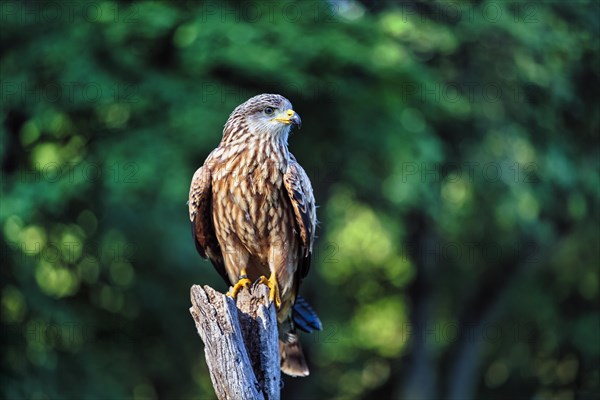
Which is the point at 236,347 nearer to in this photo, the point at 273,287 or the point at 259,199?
the point at 273,287

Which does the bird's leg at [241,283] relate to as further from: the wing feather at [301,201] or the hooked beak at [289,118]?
the hooked beak at [289,118]

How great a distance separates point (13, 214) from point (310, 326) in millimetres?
4662

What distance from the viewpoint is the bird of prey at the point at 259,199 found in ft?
18.5

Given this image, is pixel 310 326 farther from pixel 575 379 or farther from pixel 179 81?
pixel 575 379

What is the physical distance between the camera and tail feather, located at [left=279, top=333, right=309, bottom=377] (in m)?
6.14

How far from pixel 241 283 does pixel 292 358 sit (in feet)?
2.45

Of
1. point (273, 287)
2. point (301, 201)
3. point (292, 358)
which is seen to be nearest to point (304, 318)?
point (292, 358)

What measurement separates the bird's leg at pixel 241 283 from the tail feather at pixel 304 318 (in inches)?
17.9

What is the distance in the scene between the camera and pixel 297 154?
38.2 feet

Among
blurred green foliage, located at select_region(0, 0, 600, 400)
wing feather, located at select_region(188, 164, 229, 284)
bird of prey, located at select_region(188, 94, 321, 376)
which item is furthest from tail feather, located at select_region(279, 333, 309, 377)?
blurred green foliage, located at select_region(0, 0, 600, 400)

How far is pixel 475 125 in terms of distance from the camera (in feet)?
41.8

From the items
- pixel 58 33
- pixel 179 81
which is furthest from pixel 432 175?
pixel 58 33

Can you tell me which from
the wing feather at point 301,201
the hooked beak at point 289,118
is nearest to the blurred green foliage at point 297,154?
the wing feather at point 301,201

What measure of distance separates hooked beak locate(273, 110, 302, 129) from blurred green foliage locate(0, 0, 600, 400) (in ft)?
14.5
